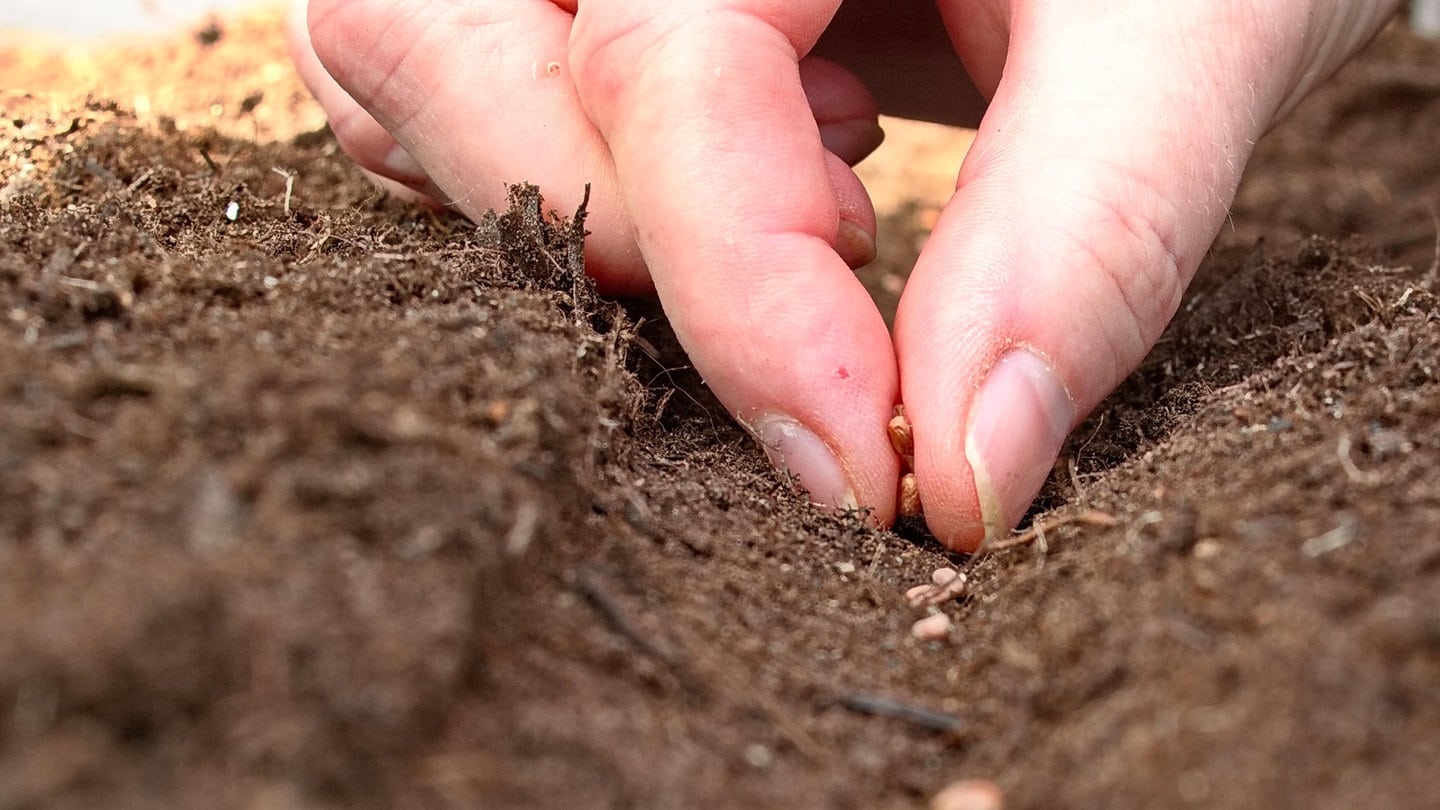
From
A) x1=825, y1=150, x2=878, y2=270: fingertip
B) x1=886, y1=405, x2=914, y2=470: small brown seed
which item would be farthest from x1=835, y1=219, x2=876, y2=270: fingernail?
x1=886, y1=405, x2=914, y2=470: small brown seed

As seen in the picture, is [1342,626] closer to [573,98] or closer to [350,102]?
[573,98]

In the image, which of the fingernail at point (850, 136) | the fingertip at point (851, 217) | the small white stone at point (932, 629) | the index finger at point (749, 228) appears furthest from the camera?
the fingernail at point (850, 136)

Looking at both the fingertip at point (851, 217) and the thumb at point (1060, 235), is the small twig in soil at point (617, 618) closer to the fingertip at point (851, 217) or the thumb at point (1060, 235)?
the thumb at point (1060, 235)

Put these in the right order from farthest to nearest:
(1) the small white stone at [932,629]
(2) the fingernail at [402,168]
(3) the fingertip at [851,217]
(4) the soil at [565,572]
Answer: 1. (2) the fingernail at [402,168]
2. (3) the fingertip at [851,217]
3. (1) the small white stone at [932,629]
4. (4) the soil at [565,572]

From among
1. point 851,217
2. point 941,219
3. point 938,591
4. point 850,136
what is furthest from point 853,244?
point 938,591

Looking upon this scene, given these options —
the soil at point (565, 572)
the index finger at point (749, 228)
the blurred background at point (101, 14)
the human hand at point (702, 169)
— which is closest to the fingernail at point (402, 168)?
the human hand at point (702, 169)

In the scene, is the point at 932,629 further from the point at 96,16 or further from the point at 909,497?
the point at 96,16

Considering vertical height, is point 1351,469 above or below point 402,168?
below
